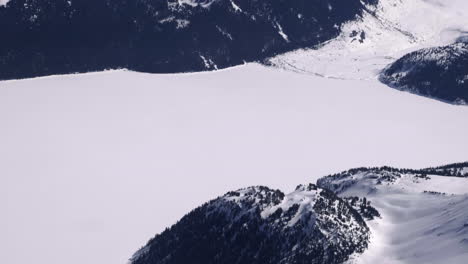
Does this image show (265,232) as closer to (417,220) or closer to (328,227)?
(328,227)

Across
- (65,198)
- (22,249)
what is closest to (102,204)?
(65,198)

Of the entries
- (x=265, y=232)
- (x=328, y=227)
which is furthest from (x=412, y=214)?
(x=265, y=232)

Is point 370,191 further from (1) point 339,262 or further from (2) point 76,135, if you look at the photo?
(2) point 76,135

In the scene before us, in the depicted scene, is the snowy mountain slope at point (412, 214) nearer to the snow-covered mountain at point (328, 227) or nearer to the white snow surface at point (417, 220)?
the white snow surface at point (417, 220)

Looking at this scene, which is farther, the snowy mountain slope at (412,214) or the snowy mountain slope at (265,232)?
the snowy mountain slope at (265,232)

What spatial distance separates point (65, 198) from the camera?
15662 centimetres

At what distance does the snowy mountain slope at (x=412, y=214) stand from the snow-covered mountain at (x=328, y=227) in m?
0.17

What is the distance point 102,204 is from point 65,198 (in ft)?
27.2

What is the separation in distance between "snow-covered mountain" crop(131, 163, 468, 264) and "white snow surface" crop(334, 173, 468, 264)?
0.15m

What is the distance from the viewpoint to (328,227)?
121188 millimetres

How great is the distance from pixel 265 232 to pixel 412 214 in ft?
87.3

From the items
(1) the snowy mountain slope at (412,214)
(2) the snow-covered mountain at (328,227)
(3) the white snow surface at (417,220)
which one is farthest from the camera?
(2) the snow-covered mountain at (328,227)

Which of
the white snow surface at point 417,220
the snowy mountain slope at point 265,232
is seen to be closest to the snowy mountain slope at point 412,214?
the white snow surface at point 417,220

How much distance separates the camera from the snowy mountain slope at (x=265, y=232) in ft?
390
